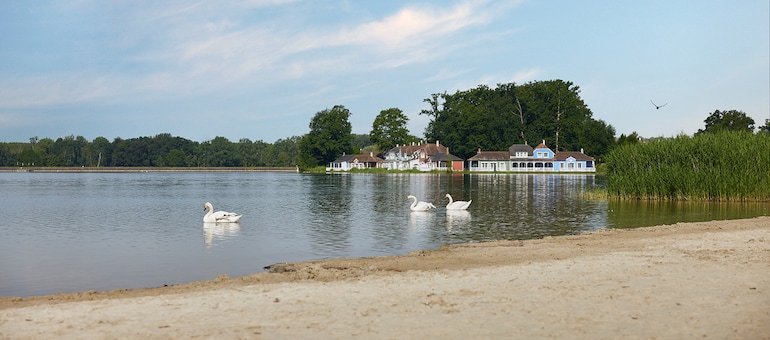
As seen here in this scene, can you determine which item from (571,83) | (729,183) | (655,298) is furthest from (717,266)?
(571,83)

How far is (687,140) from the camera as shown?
41.4m

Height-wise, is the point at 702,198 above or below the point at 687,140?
below

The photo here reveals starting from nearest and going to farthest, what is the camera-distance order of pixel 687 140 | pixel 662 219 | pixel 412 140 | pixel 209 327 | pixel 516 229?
pixel 209 327, pixel 516 229, pixel 662 219, pixel 687 140, pixel 412 140

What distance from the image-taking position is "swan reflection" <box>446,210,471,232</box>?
98.7ft

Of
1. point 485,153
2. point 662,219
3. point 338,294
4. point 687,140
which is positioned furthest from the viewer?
point 485,153

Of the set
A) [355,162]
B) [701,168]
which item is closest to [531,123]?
[355,162]

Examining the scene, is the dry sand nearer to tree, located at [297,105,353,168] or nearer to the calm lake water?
the calm lake water

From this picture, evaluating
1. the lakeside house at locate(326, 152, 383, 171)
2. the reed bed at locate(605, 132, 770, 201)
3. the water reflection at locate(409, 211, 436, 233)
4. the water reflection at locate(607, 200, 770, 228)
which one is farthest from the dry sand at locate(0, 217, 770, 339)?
the lakeside house at locate(326, 152, 383, 171)

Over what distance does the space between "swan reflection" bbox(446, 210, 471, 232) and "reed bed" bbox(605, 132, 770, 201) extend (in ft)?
42.2

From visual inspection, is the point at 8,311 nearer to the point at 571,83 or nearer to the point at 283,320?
the point at 283,320

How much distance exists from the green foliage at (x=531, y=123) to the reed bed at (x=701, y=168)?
341 ft

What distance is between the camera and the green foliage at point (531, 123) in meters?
146

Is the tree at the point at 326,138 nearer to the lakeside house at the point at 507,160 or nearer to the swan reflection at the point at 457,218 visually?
the lakeside house at the point at 507,160

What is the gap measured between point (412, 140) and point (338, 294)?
534 feet
